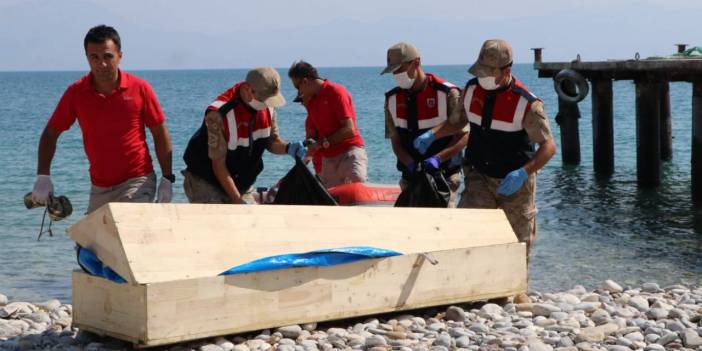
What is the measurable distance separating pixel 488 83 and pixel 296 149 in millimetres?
1389

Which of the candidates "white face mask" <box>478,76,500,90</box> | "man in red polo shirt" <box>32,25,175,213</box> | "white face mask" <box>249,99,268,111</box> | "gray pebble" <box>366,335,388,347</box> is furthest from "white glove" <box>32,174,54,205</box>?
"white face mask" <box>478,76,500,90</box>

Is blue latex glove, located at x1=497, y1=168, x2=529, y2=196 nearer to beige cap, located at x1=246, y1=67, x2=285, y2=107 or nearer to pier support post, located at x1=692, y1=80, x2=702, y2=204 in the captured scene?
beige cap, located at x1=246, y1=67, x2=285, y2=107

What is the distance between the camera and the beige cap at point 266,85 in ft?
24.3

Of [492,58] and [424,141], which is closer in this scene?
[492,58]

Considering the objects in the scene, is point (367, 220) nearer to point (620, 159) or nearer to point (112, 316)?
point (112, 316)

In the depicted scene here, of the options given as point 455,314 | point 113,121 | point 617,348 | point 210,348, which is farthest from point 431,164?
point 210,348

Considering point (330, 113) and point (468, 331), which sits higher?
point (330, 113)

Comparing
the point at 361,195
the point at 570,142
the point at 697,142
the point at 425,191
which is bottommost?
the point at 570,142

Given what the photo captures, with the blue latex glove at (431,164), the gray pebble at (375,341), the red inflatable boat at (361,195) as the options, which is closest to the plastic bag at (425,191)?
the blue latex glove at (431,164)

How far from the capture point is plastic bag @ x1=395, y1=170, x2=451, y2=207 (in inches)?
308

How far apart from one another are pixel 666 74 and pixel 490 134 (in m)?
11.7

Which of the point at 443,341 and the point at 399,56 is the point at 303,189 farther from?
the point at 443,341

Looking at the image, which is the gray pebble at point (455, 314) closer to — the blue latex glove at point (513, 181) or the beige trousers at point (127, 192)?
the blue latex glove at point (513, 181)

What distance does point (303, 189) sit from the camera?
7871 millimetres
